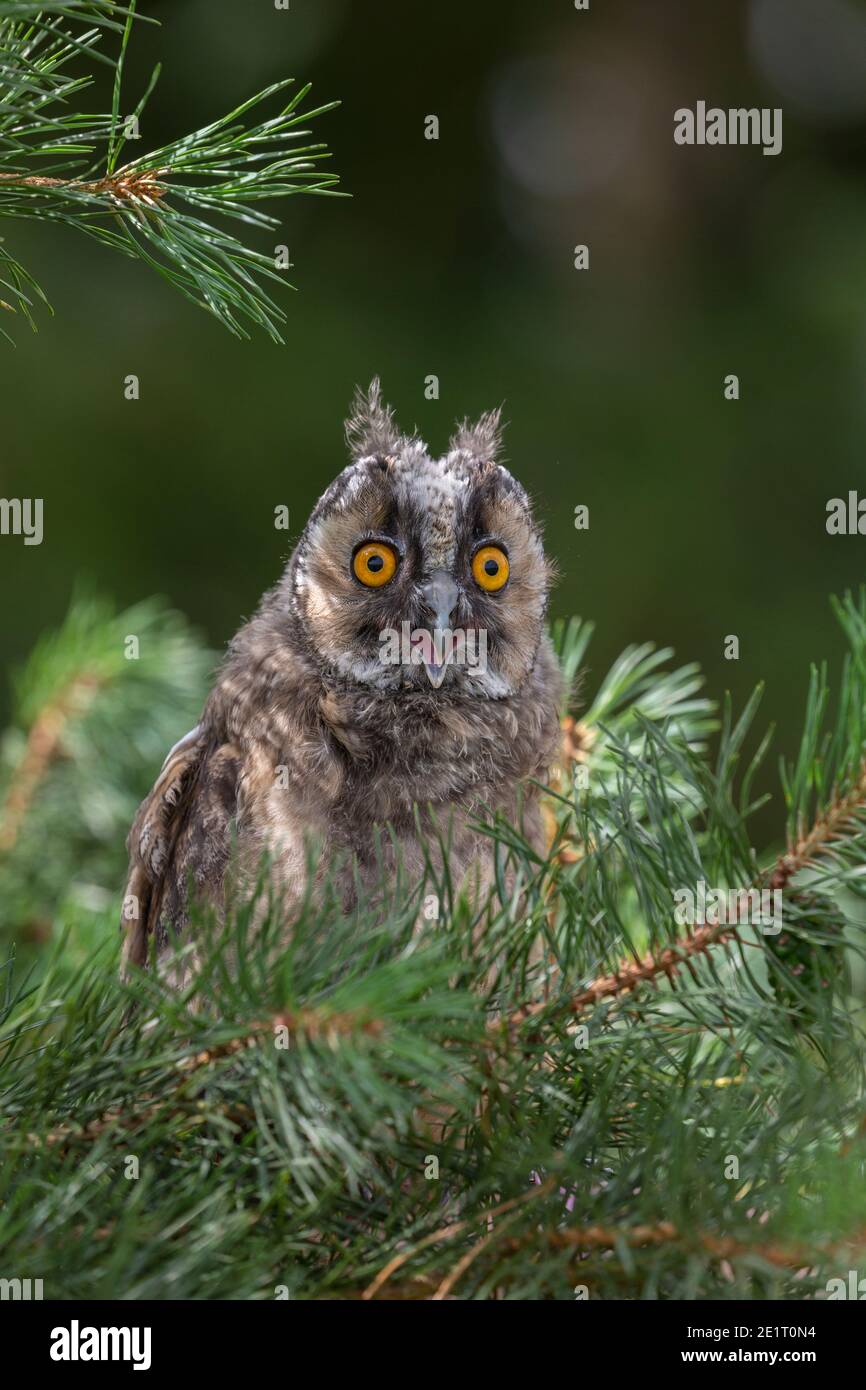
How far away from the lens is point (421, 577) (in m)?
1.59

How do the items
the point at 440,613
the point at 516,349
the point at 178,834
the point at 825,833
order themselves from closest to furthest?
the point at 825,833 → the point at 440,613 → the point at 178,834 → the point at 516,349

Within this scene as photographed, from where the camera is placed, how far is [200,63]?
344 cm

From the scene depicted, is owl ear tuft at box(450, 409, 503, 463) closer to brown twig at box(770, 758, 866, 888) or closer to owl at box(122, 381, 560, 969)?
owl at box(122, 381, 560, 969)

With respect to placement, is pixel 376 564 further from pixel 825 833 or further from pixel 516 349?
pixel 516 349

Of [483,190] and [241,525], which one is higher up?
[483,190]

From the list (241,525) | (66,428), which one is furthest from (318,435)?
(66,428)

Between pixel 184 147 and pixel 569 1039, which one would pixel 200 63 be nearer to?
pixel 184 147

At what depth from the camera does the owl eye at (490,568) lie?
5.30 feet

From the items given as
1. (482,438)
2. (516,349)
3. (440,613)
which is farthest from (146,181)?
(516,349)

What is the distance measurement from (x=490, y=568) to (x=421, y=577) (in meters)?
0.09

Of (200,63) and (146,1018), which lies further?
(200,63)

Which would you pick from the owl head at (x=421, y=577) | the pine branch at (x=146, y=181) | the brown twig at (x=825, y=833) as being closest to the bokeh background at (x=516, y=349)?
the owl head at (x=421, y=577)

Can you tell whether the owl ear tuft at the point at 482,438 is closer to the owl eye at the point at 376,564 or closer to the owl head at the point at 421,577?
the owl head at the point at 421,577

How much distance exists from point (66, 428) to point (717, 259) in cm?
209
